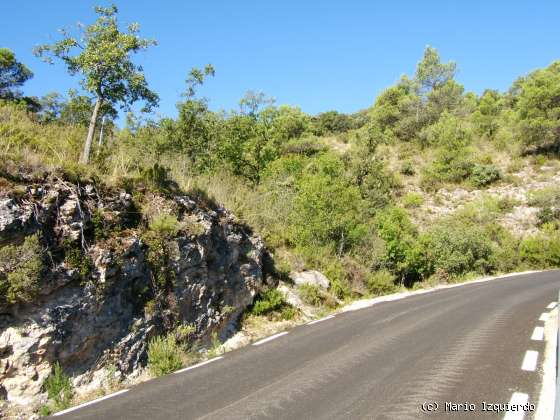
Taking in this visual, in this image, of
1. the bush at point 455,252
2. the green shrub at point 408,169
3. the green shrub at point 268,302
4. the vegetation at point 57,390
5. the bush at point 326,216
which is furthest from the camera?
the green shrub at point 408,169

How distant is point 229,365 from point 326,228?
35.8ft

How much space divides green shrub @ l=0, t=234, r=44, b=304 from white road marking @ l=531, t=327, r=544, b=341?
314 inches

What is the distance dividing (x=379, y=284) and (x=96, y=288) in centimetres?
1202

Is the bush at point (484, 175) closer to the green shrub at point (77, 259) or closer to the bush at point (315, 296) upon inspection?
the bush at point (315, 296)

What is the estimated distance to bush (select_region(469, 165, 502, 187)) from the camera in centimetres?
4028

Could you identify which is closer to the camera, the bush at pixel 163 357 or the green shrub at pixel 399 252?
the bush at pixel 163 357

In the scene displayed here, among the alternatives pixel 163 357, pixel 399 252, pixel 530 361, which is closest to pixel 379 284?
pixel 399 252

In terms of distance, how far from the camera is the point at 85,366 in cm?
657

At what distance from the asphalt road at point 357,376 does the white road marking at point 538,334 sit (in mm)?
115

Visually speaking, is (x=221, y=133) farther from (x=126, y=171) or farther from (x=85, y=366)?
(x=85, y=366)

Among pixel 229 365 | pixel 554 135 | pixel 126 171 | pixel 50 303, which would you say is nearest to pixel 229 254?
pixel 126 171

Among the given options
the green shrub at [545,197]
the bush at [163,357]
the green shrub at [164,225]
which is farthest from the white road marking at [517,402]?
the green shrub at [545,197]

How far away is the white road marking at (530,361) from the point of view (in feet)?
18.1

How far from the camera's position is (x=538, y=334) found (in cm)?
741
